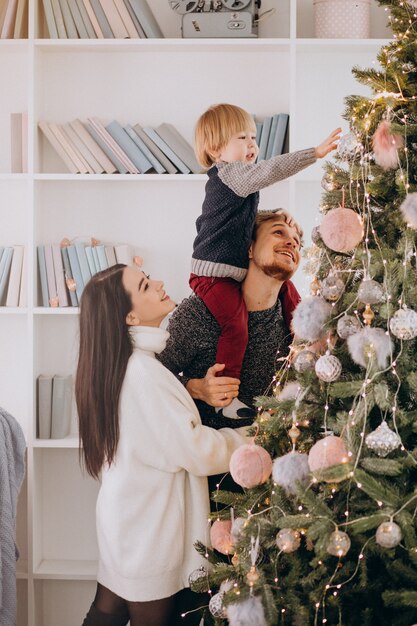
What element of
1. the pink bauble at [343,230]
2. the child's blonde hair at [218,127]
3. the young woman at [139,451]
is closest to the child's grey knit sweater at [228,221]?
the child's blonde hair at [218,127]

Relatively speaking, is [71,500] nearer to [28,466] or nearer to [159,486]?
[28,466]

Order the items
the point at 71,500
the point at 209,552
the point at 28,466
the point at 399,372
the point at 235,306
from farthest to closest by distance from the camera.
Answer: the point at 71,500 → the point at 28,466 → the point at 235,306 → the point at 209,552 → the point at 399,372

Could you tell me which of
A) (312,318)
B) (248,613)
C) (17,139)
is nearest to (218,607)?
(248,613)

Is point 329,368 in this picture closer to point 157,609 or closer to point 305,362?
point 305,362

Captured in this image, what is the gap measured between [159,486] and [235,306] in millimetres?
557

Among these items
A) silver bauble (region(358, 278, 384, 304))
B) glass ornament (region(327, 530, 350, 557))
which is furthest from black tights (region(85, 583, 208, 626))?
silver bauble (region(358, 278, 384, 304))

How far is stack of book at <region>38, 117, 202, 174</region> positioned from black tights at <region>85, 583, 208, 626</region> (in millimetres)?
1502

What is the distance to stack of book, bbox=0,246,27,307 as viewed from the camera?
3137 millimetres

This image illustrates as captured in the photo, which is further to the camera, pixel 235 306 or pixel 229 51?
pixel 229 51

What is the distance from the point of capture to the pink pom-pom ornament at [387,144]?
1671 millimetres

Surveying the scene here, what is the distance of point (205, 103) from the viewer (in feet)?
10.7

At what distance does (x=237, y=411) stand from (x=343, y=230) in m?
0.92

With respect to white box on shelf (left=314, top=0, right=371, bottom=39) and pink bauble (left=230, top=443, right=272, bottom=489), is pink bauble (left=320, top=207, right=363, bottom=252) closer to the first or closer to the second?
pink bauble (left=230, top=443, right=272, bottom=489)

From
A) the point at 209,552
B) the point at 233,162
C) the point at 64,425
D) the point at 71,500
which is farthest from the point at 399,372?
the point at 71,500
